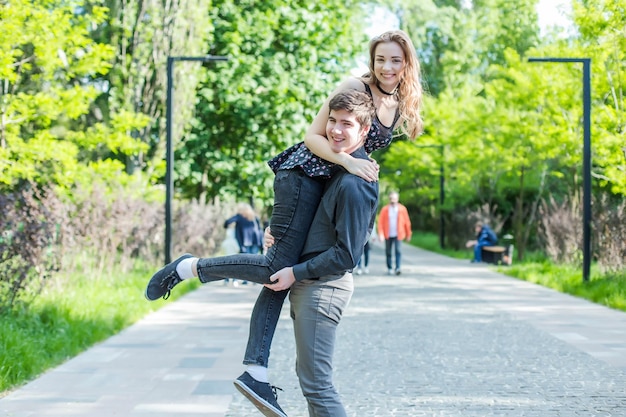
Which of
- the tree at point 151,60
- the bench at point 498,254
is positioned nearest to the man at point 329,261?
the tree at point 151,60

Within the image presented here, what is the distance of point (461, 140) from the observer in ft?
106

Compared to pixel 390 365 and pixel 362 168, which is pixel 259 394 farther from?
pixel 390 365

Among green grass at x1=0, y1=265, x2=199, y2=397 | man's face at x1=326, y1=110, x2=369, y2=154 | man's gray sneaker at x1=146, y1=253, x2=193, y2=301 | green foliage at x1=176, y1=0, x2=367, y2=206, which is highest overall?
green foliage at x1=176, y1=0, x2=367, y2=206

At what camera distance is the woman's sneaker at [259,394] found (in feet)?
13.9

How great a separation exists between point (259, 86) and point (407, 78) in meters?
21.6

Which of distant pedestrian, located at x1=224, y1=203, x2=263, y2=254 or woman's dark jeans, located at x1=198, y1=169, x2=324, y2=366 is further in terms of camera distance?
distant pedestrian, located at x1=224, y1=203, x2=263, y2=254

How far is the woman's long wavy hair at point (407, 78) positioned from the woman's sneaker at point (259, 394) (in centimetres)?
139

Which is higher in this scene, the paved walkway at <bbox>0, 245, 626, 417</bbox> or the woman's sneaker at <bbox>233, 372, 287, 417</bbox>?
the woman's sneaker at <bbox>233, 372, 287, 417</bbox>

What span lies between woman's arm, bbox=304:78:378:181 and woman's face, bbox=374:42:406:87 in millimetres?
107

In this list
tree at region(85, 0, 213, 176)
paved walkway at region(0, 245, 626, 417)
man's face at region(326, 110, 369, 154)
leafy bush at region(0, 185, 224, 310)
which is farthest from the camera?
tree at region(85, 0, 213, 176)

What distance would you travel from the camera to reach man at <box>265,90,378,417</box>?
3934 mm

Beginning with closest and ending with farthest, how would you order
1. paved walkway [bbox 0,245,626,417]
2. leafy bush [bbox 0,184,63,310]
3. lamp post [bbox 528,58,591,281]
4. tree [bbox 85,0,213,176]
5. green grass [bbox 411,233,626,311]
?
paved walkway [bbox 0,245,626,417]
leafy bush [bbox 0,184,63,310]
green grass [bbox 411,233,626,311]
lamp post [bbox 528,58,591,281]
tree [bbox 85,0,213,176]

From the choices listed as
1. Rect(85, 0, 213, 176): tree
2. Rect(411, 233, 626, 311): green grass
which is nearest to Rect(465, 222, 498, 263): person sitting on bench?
Rect(411, 233, 626, 311): green grass

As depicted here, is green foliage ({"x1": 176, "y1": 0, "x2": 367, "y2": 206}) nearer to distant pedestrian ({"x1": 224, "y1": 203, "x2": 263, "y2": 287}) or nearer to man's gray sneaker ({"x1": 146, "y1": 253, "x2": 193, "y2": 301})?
distant pedestrian ({"x1": 224, "y1": 203, "x2": 263, "y2": 287})
